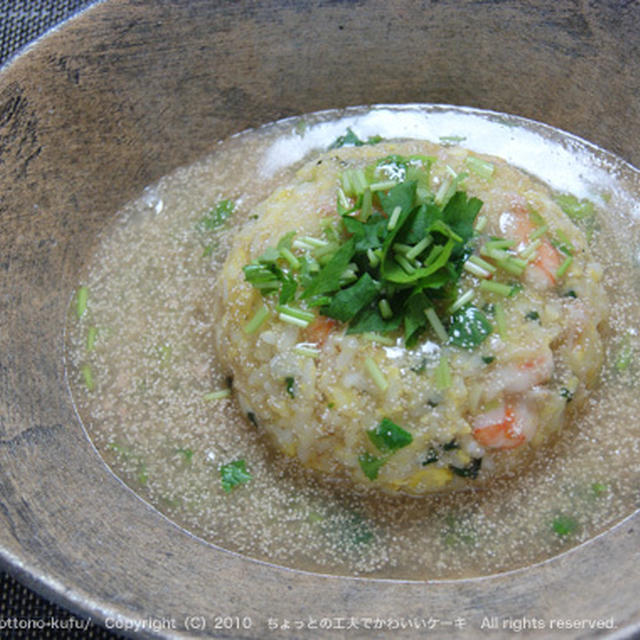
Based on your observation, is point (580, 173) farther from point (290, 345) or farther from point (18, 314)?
point (18, 314)

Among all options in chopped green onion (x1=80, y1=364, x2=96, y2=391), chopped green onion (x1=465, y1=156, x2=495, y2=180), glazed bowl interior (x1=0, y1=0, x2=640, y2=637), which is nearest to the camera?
glazed bowl interior (x1=0, y1=0, x2=640, y2=637)

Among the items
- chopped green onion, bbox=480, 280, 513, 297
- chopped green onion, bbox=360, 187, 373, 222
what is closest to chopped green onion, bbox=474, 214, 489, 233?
chopped green onion, bbox=480, 280, 513, 297

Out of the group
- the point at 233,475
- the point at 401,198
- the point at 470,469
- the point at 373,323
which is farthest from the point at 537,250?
the point at 233,475

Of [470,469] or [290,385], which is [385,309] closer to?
[290,385]

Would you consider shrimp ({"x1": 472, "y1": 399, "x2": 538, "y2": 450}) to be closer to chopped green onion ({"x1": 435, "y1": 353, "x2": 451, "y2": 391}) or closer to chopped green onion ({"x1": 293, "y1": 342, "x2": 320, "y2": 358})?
chopped green onion ({"x1": 435, "y1": 353, "x2": 451, "y2": 391})

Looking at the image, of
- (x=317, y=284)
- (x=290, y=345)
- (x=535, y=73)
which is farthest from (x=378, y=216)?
(x=535, y=73)

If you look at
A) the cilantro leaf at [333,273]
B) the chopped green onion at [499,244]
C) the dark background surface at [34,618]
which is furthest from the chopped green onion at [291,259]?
the dark background surface at [34,618]
